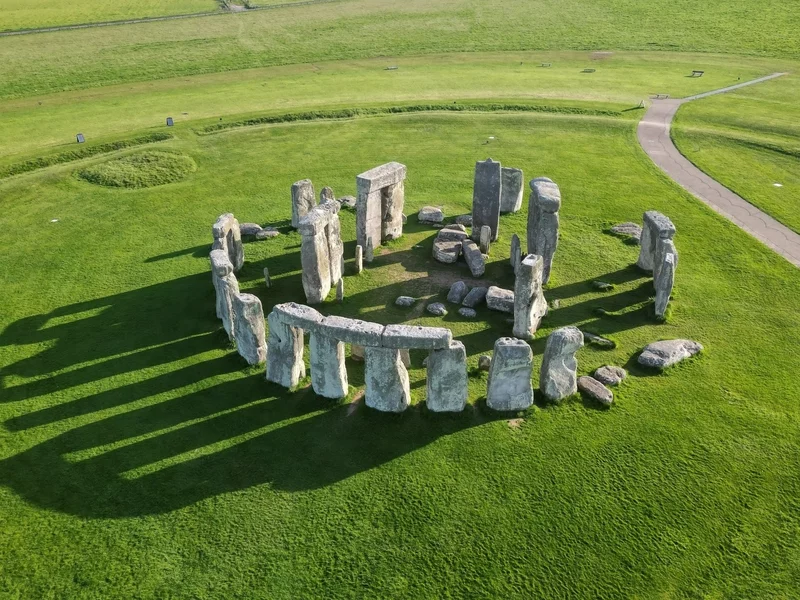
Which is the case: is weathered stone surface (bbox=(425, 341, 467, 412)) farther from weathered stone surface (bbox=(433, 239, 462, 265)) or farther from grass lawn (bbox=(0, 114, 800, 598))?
weathered stone surface (bbox=(433, 239, 462, 265))

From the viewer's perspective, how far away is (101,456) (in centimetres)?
1272

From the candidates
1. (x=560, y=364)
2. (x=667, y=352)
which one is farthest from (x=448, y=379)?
(x=667, y=352)

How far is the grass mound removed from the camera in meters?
26.3

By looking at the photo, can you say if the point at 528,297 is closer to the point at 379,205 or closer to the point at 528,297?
the point at 528,297

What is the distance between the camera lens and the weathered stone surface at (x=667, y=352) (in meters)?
14.9

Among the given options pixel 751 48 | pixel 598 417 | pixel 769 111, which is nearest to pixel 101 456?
pixel 598 417

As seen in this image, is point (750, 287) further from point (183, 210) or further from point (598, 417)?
point (183, 210)

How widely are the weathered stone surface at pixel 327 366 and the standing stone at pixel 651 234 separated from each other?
32.5 ft

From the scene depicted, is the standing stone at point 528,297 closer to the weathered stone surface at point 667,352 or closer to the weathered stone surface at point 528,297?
the weathered stone surface at point 528,297

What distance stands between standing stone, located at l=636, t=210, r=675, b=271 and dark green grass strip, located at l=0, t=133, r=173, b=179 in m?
22.8

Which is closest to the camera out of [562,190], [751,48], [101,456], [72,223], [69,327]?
[101,456]

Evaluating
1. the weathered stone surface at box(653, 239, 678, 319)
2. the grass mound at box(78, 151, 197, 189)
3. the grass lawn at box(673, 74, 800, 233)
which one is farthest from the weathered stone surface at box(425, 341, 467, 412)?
the grass mound at box(78, 151, 197, 189)

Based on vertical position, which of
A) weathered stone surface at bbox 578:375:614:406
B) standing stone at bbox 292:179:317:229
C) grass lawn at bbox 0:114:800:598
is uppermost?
standing stone at bbox 292:179:317:229

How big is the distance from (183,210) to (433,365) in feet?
48.5
